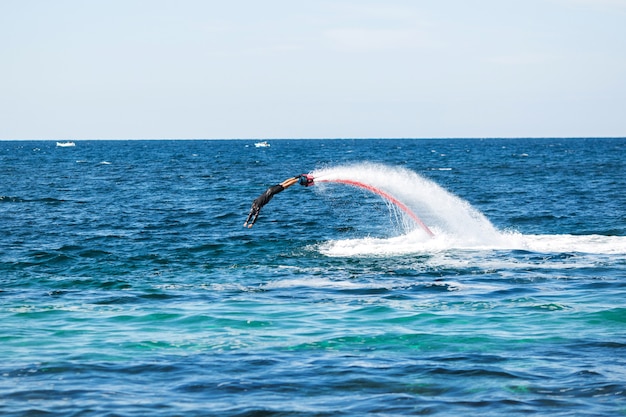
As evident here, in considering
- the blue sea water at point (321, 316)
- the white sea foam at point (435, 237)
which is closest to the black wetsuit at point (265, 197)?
the blue sea water at point (321, 316)

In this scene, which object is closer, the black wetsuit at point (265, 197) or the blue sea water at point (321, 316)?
the blue sea water at point (321, 316)

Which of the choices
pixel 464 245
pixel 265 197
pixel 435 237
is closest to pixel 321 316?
pixel 265 197

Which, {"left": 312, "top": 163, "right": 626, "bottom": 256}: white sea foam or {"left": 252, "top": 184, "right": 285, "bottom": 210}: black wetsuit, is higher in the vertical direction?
{"left": 252, "top": 184, "right": 285, "bottom": 210}: black wetsuit

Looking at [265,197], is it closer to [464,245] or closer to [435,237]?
[464,245]

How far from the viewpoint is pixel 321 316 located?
1947 centimetres

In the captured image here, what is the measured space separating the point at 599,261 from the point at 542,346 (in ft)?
38.4

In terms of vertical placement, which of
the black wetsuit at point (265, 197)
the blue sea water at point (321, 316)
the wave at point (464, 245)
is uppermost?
the black wetsuit at point (265, 197)

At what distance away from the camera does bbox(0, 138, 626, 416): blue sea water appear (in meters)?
13.7

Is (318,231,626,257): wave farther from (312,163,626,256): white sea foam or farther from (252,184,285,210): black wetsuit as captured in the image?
(252,184,285,210): black wetsuit

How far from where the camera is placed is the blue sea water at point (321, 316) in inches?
538

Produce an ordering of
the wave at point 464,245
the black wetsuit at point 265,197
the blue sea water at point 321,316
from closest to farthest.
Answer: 1. the blue sea water at point 321,316
2. the black wetsuit at point 265,197
3. the wave at point 464,245

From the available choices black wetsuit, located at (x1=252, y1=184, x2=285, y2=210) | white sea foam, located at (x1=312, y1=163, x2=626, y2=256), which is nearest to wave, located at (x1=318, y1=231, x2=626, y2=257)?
white sea foam, located at (x1=312, y1=163, x2=626, y2=256)

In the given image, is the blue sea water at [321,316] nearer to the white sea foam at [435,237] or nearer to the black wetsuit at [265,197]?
the white sea foam at [435,237]

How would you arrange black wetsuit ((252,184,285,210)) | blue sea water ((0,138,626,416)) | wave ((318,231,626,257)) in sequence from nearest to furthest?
blue sea water ((0,138,626,416)) → black wetsuit ((252,184,285,210)) → wave ((318,231,626,257))
